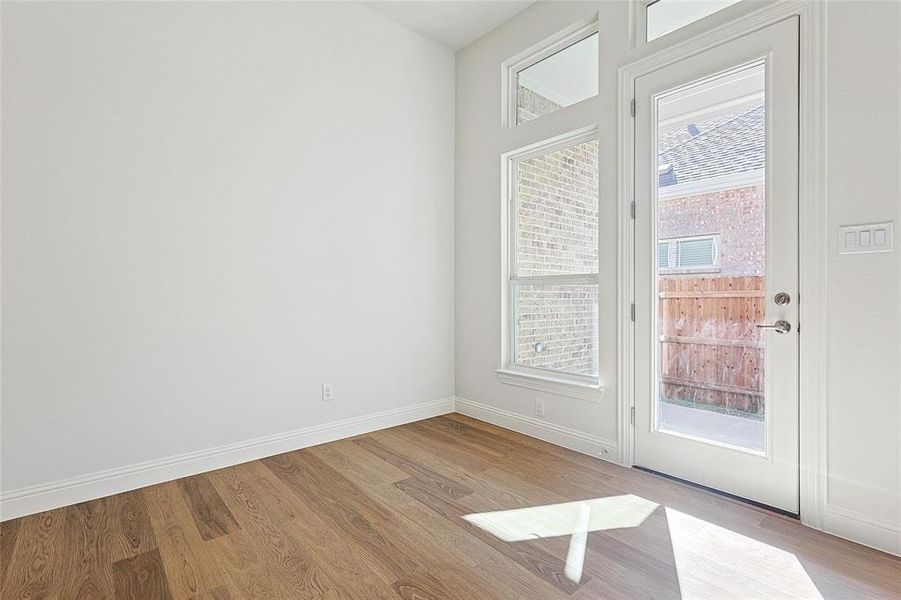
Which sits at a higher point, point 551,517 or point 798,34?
point 798,34

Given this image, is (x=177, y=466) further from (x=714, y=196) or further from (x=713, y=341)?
(x=714, y=196)

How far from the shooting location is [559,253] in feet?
10.8

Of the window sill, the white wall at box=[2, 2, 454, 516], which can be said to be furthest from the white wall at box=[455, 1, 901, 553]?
the white wall at box=[2, 2, 454, 516]

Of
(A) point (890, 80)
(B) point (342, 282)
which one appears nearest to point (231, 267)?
(B) point (342, 282)

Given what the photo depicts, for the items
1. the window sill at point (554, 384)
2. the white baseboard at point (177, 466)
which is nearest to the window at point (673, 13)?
the window sill at point (554, 384)

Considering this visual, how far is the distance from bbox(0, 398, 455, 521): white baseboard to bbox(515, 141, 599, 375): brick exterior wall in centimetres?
126

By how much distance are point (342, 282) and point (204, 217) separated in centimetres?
99

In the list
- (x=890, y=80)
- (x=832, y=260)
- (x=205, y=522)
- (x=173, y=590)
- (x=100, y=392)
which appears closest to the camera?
(x=173, y=590)

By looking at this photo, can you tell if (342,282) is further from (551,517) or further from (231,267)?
(551,517)

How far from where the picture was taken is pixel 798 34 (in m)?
2.09

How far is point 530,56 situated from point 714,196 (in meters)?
1.87

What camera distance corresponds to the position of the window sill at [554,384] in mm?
2963

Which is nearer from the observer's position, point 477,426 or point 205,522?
point 205,522

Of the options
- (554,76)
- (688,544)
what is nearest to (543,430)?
(688,544)
